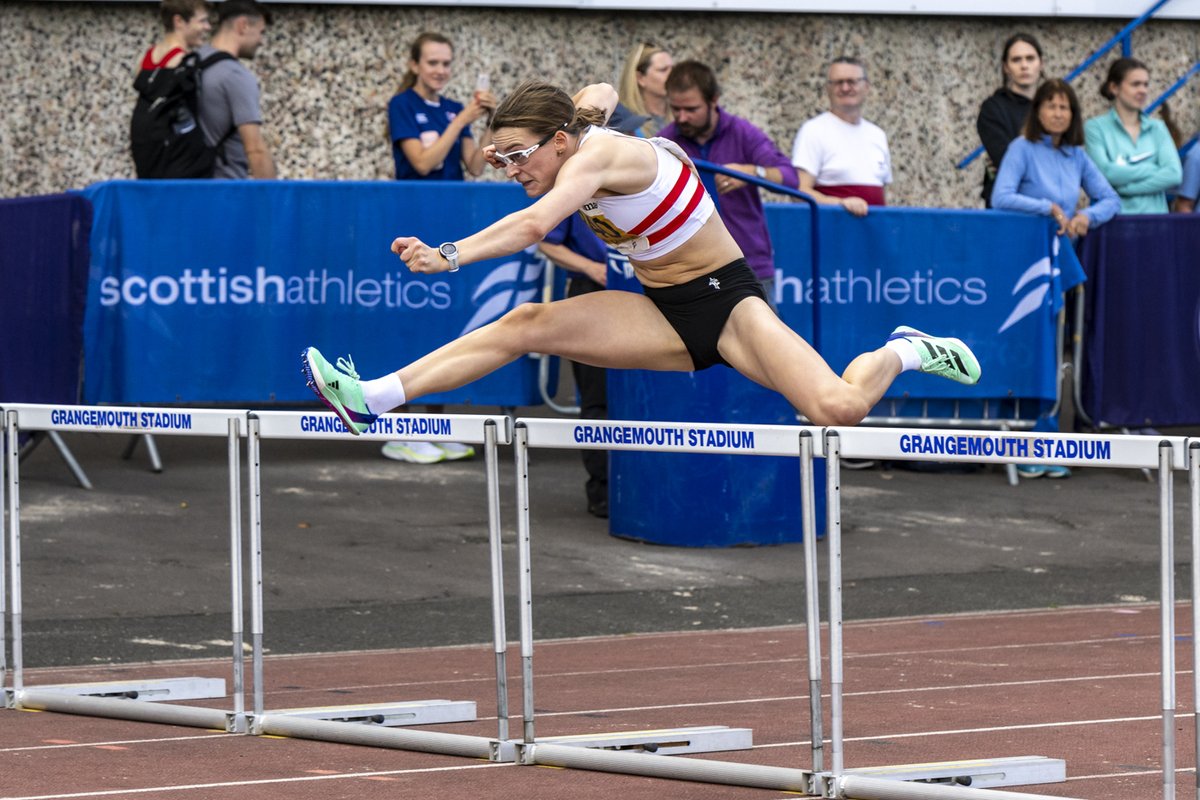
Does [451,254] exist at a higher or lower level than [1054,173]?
lower

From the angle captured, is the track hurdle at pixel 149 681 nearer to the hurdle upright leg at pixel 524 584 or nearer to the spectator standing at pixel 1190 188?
the hurdle upright leg at pixel 524 584

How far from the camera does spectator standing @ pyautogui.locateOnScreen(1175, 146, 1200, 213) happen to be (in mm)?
14227

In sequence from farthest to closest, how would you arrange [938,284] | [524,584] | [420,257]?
[938,284]
[524,584]
[420,257]

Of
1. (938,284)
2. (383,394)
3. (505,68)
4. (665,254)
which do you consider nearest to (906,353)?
(665,254)

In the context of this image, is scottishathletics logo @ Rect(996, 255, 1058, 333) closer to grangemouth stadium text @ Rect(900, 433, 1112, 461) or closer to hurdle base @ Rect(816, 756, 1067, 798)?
hurdle base @ Rect(816, 756, 1067, 798)

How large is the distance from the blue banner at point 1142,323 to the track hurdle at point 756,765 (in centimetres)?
717

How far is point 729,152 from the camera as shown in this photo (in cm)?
1086

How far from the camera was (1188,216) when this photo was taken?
12953 mm

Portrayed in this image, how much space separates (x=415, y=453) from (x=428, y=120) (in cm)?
209

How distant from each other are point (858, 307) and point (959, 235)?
0.83 meters

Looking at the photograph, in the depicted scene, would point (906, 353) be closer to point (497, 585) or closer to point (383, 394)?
point (497, 585)

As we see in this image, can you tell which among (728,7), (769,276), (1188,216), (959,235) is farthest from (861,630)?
(728,7)

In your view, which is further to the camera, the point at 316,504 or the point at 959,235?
the point at 959,235

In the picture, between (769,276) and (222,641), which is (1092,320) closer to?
(769,276)
